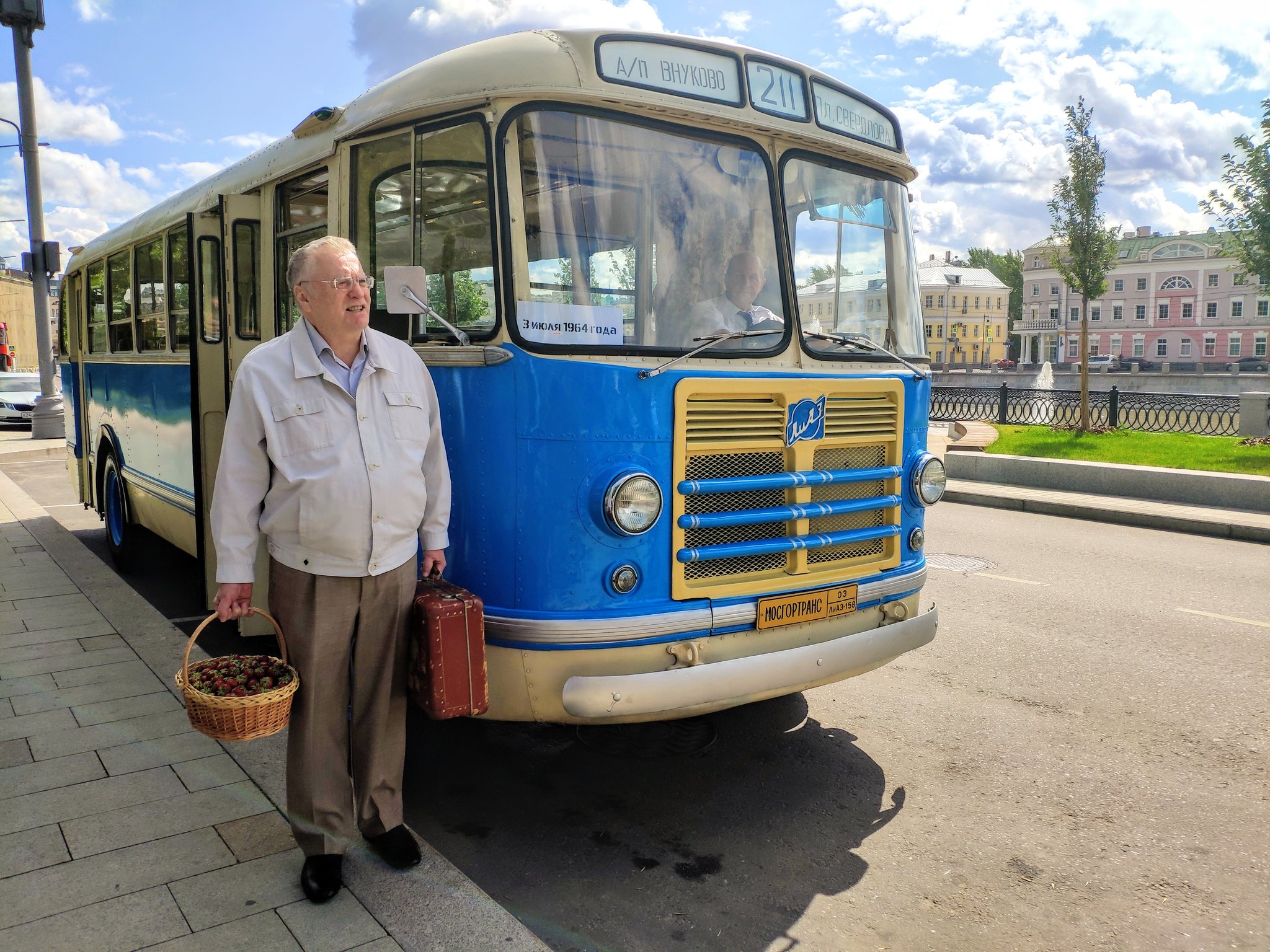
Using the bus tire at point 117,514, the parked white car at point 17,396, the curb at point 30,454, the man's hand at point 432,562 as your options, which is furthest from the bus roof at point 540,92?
the parked white car at point 17,396

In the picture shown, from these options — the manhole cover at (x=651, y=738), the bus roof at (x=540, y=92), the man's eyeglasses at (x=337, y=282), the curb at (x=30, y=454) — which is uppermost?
the bus roof at (x=540, y=92)

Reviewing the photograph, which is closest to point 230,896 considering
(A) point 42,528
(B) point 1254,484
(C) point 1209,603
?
(C) point 1209,603

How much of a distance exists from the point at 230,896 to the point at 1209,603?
7.33 metres

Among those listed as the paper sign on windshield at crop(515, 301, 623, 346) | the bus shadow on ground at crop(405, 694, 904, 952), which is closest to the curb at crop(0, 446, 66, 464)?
the bus shadow on ground at crop(405, 694, 904, 952)

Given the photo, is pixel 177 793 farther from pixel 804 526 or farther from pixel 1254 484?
pixel 1254 484

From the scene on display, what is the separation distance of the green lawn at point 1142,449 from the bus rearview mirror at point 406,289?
42.9 ft

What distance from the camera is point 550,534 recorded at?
3812mm

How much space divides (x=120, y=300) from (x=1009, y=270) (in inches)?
5322

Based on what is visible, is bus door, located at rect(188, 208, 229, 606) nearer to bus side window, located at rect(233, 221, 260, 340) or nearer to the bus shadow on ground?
bus side window, located at rect(233, 221, 260, 340)

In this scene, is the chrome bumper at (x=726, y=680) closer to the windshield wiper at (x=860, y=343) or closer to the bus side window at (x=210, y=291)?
the windshield wiper at (x=860, y=343)

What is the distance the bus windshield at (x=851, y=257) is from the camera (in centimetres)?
456

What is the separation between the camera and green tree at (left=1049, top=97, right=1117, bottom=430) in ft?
62.7

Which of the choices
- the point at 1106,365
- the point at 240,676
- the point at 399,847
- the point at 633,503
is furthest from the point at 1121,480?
the point at 1106,365

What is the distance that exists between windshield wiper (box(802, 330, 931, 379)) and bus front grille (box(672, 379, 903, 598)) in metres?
0.17
